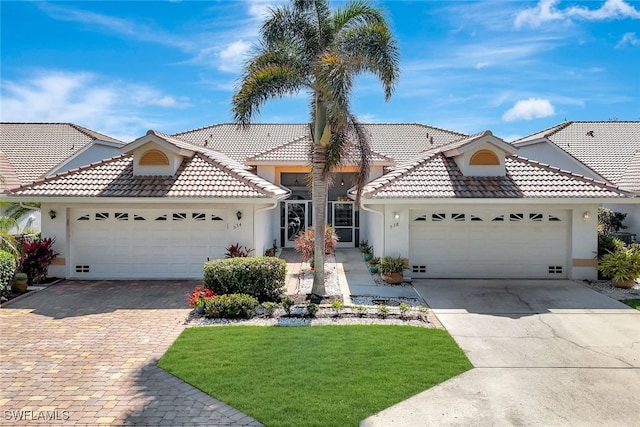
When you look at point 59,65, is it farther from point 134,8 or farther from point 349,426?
point 349,426

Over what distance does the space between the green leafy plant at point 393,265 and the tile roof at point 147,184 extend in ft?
14.5

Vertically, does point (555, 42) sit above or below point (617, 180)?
above

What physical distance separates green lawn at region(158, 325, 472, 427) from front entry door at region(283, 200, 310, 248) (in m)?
13.1

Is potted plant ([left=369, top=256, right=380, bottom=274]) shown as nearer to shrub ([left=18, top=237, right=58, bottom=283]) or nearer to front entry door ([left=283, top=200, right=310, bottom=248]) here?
front entry door ([left=283, top=200, right=310, bottom=248])

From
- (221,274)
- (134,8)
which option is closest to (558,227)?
(221,274)

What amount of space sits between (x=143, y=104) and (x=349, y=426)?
19.4 meters

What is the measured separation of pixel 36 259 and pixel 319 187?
32.4 ft

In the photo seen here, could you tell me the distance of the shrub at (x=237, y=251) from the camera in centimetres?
1371

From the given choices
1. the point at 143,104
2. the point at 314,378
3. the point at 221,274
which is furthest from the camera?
the point at 143,104

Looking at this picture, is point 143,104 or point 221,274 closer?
point 221,274

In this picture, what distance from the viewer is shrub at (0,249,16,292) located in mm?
11370

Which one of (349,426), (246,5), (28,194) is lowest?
(349,426)

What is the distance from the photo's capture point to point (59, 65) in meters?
14.4

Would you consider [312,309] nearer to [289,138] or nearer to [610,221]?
[289,138]
